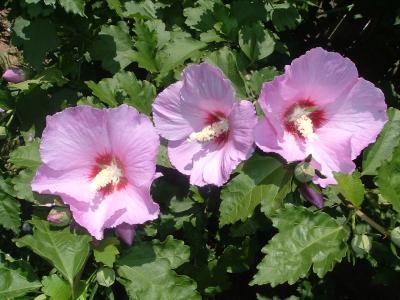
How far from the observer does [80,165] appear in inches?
64.8

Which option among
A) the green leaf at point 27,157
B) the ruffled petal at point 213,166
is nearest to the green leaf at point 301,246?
the ruffled petal at point 213,166

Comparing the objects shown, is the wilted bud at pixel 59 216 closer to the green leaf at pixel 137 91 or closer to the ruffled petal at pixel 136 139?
the ruffled petal at pixel 136 139

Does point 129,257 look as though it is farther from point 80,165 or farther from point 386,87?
point 386,87

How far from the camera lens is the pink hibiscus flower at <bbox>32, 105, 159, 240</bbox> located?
1.53 m

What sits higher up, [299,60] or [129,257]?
[299,60]

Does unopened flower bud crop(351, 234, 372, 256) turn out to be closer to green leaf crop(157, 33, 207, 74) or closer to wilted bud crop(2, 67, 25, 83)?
green leaf crop(157, 33, 207, 74)

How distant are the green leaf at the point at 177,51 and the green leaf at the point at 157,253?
596mm

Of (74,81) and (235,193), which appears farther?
(74,81)

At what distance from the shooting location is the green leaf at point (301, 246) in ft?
5.02

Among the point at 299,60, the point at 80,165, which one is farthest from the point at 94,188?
the point at 299,60

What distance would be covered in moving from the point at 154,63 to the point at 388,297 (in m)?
1.35

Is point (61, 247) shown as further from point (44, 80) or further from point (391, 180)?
point (391, 180)

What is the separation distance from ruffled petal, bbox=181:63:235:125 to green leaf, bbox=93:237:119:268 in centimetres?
44

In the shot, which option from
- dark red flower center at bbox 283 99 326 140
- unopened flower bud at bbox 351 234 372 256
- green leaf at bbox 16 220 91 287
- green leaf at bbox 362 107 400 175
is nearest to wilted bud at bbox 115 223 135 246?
green leaf at bbox 16 220 91 287
